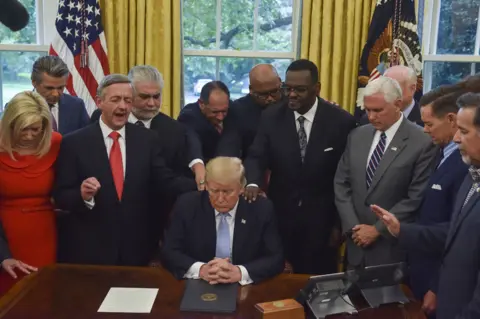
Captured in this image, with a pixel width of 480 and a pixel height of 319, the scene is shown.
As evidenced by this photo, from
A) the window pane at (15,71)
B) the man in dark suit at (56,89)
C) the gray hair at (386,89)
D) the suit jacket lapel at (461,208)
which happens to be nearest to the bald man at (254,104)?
the gray hair at (386,89)

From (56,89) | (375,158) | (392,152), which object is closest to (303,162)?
(375,158)

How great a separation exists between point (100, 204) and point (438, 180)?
167cm

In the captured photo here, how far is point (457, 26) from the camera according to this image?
508 cm

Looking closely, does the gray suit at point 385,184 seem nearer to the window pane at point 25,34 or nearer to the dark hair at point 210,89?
the dark hair at point 210,89

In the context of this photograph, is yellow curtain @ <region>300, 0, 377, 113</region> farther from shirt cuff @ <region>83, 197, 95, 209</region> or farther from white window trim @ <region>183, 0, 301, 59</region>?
shirt cuff @ <region>83, 197, 95, 209</region>

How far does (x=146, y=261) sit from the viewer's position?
117 inches

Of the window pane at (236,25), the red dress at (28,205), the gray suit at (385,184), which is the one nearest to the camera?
the red dress at (28,205)

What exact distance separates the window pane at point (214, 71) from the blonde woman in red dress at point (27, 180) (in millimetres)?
2485

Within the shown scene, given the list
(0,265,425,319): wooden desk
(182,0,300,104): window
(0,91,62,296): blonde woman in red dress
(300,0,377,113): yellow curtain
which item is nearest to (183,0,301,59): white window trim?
(182,0,300,104): window

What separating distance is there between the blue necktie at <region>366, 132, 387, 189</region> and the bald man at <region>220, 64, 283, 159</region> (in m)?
0.97

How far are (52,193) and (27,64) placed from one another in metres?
2.92

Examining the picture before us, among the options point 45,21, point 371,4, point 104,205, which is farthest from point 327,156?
point 45,21

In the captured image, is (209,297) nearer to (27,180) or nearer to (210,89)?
(27,180)

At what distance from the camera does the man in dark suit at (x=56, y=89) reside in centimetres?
360
